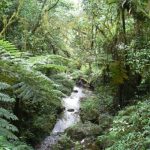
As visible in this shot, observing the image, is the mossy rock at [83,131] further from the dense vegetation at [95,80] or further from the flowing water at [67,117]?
the flowing water at [67,117]

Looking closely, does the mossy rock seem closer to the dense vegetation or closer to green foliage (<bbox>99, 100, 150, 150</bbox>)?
the dense vegetation

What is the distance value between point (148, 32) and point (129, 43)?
1.94 ft

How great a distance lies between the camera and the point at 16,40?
35.2ft

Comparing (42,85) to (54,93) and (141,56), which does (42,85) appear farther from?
(141,56)

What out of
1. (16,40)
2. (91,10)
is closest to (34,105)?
(16,40)

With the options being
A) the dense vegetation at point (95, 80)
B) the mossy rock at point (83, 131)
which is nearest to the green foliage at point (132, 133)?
the dense vegetation at point (95, 80)

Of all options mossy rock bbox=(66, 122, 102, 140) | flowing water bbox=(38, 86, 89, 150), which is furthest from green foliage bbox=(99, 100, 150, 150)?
flowing water bbox=(38, 86, 89, 150)

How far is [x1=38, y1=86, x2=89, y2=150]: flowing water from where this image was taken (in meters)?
8.47

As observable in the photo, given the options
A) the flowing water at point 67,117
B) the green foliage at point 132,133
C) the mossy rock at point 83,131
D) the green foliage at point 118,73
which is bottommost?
the flowing water at point 67,117

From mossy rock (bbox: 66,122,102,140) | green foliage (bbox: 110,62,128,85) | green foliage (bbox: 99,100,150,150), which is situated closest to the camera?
green foliage (bbox: 99,100,150,150)

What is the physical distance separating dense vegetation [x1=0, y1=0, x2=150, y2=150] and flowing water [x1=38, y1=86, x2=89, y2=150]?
0.72 ft

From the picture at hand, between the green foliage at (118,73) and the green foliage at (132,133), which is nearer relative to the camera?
the green foliage at (132,133)

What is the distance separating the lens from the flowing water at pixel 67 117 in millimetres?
8469

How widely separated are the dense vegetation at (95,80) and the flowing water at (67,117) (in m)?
0.22
